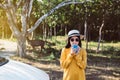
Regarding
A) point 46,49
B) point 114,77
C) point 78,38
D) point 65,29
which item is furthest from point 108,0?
point 65,29

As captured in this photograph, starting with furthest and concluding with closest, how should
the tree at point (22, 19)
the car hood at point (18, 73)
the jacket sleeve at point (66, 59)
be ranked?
the tree at point (22, 19), the jacket sleeve at point (66, 59), the car hood at point (18, 73)

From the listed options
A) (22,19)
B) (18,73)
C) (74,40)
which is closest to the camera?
(18,73)

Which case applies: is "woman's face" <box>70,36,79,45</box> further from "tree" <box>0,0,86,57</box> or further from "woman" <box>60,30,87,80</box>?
"tree" <box>0,0,86,57</box>

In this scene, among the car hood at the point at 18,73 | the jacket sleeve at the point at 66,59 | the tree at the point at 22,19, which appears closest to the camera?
the car hood at the point at 18,73

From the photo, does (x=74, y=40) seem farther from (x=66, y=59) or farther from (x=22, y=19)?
(x=22, y=19)

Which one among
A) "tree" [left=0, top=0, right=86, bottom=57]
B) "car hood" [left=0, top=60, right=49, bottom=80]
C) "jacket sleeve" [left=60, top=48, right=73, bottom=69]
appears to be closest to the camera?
"car hood" [left=0, top=60, right=49, bottom=80]

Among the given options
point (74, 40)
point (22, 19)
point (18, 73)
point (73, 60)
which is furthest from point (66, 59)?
point (22, 19)

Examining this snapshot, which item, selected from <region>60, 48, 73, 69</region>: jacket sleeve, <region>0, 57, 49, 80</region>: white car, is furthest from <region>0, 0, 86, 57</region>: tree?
<region>0, 57, 49, 80</region>: white car

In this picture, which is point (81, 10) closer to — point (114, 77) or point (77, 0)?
point (77, 0)

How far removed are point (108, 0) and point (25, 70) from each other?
15332 millimetres

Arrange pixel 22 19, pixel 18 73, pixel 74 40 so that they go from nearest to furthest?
1. pixel 18 73
2. pixel 74 40
3. pixel 22 19

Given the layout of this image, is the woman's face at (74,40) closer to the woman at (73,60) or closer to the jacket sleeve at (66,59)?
the woman at (73,60)

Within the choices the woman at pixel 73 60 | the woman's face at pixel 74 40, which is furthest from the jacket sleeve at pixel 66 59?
the woman's face at pixel 74 40

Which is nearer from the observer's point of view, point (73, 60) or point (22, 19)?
point (73, 60)
